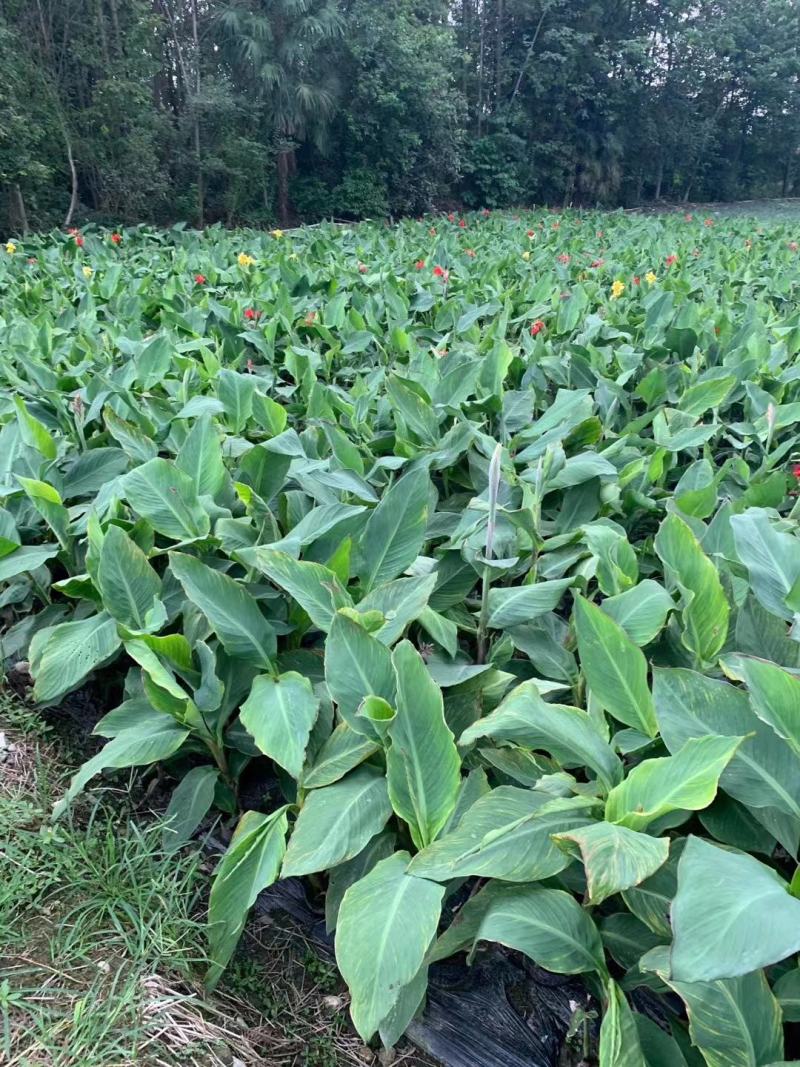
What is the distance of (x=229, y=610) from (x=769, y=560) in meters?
0.91

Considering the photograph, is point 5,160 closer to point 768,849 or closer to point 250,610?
point 250,610

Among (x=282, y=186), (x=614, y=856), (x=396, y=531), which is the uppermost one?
(x=282, y=186)

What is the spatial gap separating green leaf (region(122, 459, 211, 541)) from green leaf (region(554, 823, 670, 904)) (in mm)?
1003

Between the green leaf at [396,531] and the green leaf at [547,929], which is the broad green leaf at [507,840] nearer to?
the green leaf at [547,929]

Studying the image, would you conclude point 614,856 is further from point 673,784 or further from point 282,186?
point 282,186

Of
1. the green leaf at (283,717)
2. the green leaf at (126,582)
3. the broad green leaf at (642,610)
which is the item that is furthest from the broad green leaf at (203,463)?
the broad green leaf at (642,610)

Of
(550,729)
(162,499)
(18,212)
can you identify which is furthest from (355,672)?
(18,212)

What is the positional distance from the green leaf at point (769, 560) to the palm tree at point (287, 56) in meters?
17.9

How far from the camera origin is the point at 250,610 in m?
1.34

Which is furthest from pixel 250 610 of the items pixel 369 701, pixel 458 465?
pixel 458 465

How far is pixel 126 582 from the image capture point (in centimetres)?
141

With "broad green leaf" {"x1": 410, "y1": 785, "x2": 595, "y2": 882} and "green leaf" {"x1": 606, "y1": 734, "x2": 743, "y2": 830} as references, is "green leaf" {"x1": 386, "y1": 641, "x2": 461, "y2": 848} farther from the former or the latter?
"green leaf" {"x1": 606, "y1": 734, "x2": 743, "y2": 830}

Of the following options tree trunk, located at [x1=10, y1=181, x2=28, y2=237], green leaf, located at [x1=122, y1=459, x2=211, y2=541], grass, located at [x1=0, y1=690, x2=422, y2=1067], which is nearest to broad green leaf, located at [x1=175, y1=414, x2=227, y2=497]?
green leaf, located at [x1=122, y1=459, x2=211, y2=541]

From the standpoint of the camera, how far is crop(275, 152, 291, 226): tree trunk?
18.2 m
